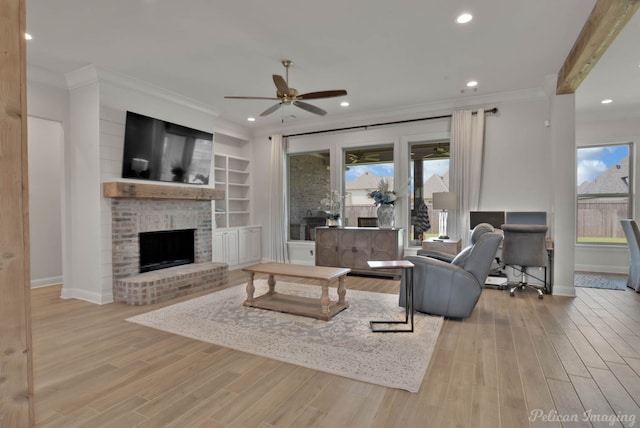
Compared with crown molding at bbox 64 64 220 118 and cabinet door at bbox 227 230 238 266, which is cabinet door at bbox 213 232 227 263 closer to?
cabinet door at bbox 227 230 238 266

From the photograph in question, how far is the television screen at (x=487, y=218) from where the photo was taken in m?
5.42

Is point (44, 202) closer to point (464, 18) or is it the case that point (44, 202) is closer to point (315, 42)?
point (315, 42)

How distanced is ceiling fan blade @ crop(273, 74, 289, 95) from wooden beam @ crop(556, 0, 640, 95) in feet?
9.56

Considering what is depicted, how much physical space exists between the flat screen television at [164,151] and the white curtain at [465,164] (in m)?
4.24

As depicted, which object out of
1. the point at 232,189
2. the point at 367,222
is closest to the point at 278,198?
the point at 232,189

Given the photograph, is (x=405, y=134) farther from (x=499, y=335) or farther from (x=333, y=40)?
(x=499, y=335)

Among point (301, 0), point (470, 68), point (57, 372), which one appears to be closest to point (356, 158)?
point (470, 68)

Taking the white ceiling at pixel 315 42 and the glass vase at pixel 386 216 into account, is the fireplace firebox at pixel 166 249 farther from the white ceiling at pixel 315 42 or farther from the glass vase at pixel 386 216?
the glass vase at pixel 386 216

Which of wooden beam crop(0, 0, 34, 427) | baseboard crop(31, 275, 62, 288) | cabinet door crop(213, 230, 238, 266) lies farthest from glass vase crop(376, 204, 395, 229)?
baseboard crop(31, 275, 62, 288)

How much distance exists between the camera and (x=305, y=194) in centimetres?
743

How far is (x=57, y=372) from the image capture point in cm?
256

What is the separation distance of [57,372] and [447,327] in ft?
11.1

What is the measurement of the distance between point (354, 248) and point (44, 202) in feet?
17.1

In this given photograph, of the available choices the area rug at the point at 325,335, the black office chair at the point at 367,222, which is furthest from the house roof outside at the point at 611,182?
the area rug at the point at 325,335
